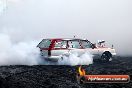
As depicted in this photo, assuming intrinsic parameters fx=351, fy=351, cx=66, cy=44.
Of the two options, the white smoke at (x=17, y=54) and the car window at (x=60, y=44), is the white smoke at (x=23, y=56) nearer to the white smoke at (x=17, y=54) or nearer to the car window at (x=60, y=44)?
the white smoke at (x=17, y=54)

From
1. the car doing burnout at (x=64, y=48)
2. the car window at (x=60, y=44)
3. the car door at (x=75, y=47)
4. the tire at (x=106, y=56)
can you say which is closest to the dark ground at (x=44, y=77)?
the car doing burnout at (x=64, y=48)

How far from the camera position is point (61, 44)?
1716 cm

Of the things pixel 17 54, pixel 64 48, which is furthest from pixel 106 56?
pixel 17 54

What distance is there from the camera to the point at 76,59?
1723 centimetres

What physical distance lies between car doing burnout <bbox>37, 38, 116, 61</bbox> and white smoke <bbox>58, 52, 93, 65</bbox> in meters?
0.16

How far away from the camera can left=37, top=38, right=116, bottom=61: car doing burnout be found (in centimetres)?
1665

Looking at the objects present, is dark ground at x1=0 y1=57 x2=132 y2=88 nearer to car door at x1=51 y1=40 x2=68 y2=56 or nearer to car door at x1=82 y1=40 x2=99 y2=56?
car door at x1=51 y1=40 x2=68 y2=56

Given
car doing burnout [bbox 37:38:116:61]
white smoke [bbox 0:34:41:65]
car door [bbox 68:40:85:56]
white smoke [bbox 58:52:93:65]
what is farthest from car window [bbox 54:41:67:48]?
white smoke [bbox 0:34:41:65]

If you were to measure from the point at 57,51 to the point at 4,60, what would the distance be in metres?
2.56

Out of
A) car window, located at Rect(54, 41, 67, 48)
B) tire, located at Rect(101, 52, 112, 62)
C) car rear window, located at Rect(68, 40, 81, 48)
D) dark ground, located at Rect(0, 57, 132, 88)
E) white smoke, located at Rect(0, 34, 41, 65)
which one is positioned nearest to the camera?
dark ground, located at Rect(0, 57, 132, 88)

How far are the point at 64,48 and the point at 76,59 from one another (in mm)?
815

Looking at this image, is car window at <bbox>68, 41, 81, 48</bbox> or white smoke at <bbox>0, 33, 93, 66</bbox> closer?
white smoke at <bbox>0, 33, 93, 66</bbox>

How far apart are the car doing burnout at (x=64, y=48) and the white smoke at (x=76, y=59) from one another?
16 centimetres

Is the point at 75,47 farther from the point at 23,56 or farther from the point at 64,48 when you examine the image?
the point at 23,56
